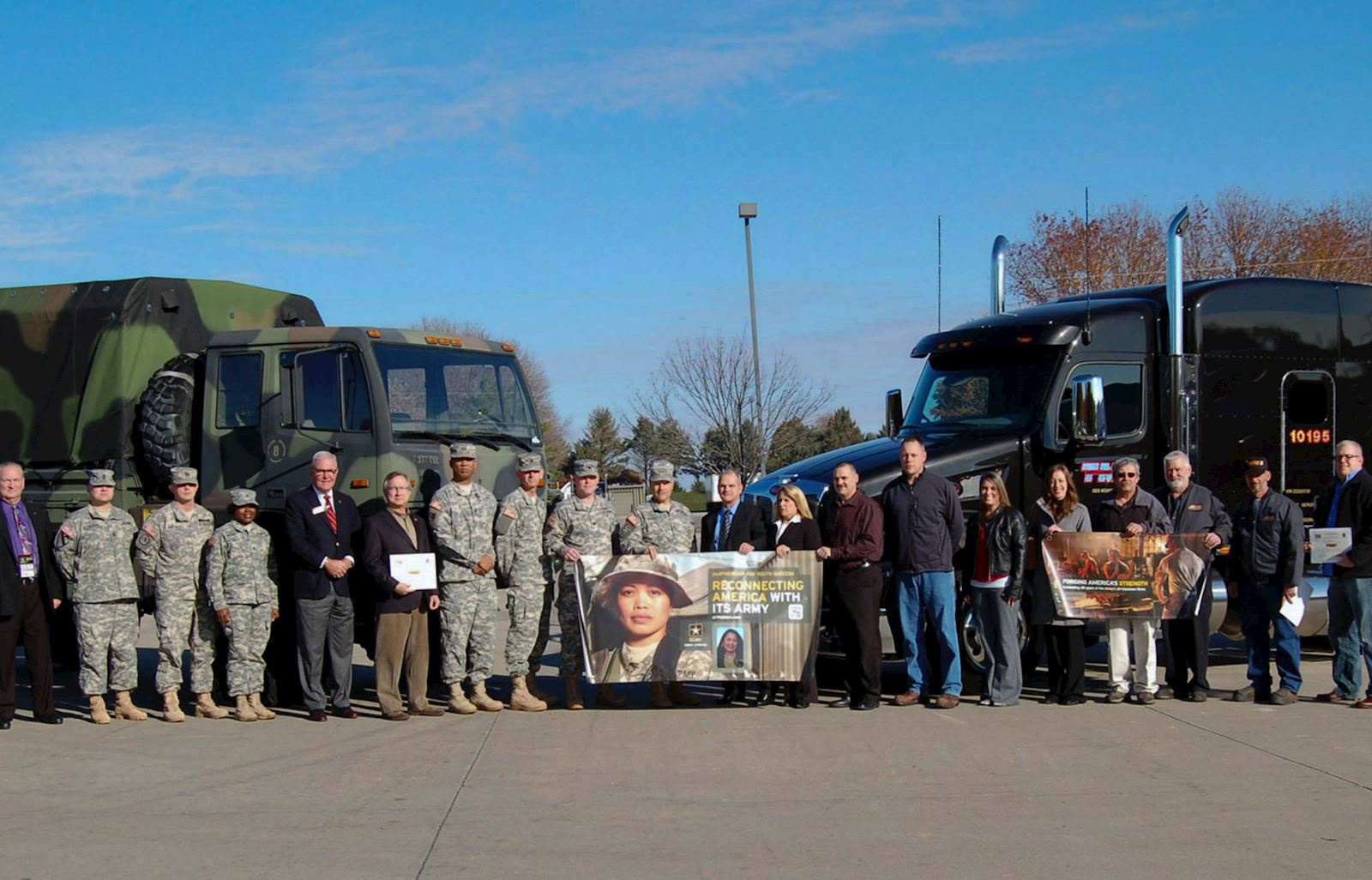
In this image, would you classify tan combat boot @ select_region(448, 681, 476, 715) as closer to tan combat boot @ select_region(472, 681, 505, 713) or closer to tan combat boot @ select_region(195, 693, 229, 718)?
tan combat boot @ select_region(472, 681, 505, 713)

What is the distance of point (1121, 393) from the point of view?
36.7ft

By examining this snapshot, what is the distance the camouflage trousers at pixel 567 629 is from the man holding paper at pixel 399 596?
0.83 metres

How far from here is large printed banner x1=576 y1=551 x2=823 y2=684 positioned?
9.89m

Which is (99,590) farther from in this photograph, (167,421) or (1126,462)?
(1126,462)

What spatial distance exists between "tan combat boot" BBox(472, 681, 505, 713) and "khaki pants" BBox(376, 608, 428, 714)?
14.9 inches

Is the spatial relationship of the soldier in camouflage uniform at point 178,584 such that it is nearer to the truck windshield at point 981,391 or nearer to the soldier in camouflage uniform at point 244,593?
the soldier in camouflage uniform at point 244,593

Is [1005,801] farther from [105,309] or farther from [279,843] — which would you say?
[105,309]

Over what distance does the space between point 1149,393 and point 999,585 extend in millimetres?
2582

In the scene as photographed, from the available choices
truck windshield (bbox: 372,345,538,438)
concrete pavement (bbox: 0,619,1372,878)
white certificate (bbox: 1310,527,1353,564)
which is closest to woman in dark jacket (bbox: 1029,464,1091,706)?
concrete pavement (bbox: 0,619,1372,878)

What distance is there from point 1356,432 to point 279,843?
10.0 m

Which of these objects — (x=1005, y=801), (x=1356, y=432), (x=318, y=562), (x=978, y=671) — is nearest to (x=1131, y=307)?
(x=1356, y=432)

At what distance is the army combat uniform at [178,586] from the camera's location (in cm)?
975

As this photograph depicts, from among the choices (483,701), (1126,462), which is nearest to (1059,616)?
(1126,462)

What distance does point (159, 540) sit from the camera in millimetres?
9758
